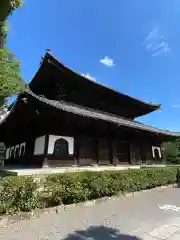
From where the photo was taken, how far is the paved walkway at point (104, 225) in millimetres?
3965

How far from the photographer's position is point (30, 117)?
1011cm

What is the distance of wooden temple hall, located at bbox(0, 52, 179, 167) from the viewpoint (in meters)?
9.41

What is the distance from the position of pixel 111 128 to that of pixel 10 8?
8403 millimetres

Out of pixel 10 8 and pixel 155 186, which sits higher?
pixel 10 8

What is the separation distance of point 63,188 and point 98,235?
2.03 meters

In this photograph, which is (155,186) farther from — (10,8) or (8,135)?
(8,135)

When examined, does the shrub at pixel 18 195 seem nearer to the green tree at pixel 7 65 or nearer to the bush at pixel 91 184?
the bush at pixel 91 184

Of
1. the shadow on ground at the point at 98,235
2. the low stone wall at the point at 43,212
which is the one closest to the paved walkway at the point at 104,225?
the shadow on ground at the point at 98,235

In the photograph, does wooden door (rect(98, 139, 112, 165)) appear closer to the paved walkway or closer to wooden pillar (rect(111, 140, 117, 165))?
wooden pillar (rect(111, 140, 117, 165))

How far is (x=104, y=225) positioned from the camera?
4.70 meters

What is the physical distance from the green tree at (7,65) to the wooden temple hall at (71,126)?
46.8 inches

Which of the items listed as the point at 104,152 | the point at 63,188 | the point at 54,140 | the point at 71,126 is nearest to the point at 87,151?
the point at 104,152

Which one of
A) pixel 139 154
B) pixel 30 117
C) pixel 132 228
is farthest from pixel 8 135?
pixel 132 228

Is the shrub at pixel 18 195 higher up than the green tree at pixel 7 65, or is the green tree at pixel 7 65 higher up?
the green tree at pixel 7 65
